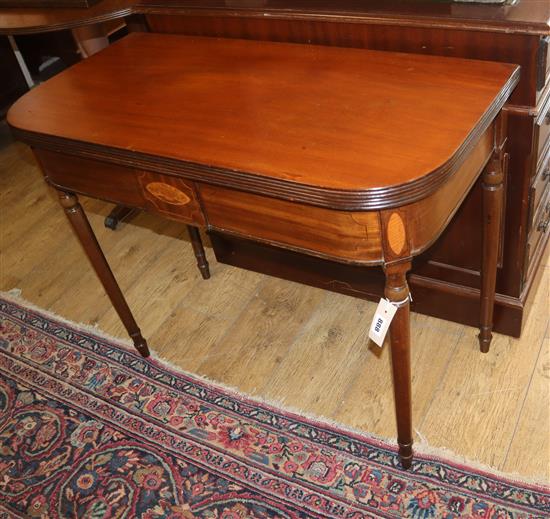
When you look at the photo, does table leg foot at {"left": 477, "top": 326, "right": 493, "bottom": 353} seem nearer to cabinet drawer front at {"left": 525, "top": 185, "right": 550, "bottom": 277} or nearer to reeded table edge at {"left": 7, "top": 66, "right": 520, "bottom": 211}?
cabinet drawer front at {"left": 525, "top": 185, "right": 550, "bottom": 277}

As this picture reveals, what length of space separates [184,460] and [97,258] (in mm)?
557

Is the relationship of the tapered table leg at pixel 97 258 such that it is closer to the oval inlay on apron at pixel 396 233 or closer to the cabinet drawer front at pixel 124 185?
the cabinet drawer front at pixel 124 185

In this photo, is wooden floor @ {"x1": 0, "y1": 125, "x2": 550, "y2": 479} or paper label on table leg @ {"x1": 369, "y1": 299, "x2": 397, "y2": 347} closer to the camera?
paper label on table leg @ {"x1": 369, "y1": 299, "x2": 397, "y2": 347}

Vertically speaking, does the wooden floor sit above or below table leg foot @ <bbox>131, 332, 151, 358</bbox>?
below

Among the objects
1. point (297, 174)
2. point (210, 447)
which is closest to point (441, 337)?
point (210, 447)

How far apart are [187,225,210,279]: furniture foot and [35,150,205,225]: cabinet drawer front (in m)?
0.59

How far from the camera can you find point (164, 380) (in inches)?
76.9

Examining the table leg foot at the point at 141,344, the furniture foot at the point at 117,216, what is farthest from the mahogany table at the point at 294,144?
the furniture foot at the point at 117,216

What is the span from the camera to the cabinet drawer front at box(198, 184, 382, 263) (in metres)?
1.19

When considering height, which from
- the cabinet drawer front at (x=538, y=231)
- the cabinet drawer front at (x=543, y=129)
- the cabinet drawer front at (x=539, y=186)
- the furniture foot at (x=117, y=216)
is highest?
the cabinet drawer front at (x=543, y=129)

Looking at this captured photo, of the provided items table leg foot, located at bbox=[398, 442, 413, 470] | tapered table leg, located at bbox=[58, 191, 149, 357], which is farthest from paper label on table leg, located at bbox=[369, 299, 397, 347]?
tapered table leg, located at bbox=[58, 191, 149, 357]

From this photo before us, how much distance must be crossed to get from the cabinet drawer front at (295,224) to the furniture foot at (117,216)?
4.17ft

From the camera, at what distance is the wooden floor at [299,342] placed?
1.70 m

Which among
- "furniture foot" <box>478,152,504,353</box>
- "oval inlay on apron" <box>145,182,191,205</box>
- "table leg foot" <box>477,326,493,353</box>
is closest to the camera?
"oval inlay on apron" <box>145,182,191,205</box>
